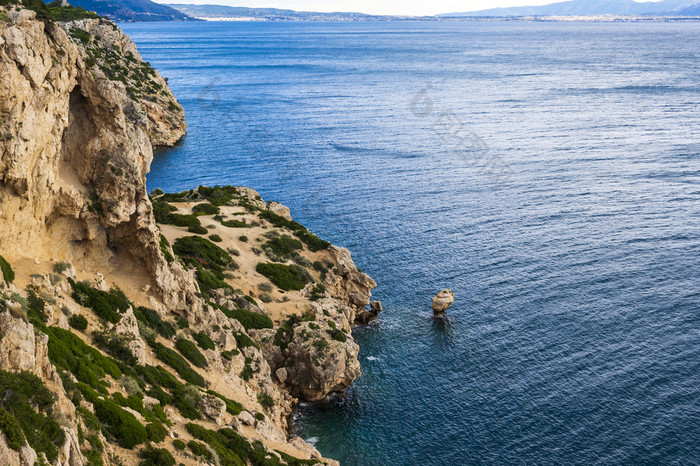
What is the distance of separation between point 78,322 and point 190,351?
10.7 m

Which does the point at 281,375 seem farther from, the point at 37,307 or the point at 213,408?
the point at 37,307

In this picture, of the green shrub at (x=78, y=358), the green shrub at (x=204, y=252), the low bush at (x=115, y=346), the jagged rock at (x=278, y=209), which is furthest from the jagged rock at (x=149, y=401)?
the jagged rock at (x=278, y=209)

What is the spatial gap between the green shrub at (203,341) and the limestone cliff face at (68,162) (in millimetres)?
3121

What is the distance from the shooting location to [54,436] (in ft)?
73.2

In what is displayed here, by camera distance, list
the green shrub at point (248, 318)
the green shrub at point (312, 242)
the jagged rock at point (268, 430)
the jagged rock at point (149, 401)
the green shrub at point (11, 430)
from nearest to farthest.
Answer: the green shrub at point (11, 430), the jagged rock at point (149, 401), the jagged rock at point (268, 430), the green shrub at point (248, 318), the green shrub at point (312, 242)

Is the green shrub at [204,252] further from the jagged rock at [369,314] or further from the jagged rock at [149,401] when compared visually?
the jagged rock at [149,401]

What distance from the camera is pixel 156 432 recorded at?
31938 mm

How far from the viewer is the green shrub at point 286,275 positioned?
6856cm

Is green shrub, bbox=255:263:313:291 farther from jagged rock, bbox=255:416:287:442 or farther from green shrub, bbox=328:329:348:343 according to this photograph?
jagged rock, bbox=255:416:287:442

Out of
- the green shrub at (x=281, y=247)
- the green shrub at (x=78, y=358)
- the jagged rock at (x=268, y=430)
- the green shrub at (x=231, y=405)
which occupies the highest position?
the green shrub at (x=78, y=358)

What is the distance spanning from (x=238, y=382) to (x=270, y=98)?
160040 millimetres

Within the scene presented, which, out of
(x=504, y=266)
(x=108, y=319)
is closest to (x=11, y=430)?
(x=108, y=319)

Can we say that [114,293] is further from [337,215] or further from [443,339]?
[337,215]

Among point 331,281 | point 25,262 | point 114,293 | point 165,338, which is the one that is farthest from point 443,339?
point 25,262
